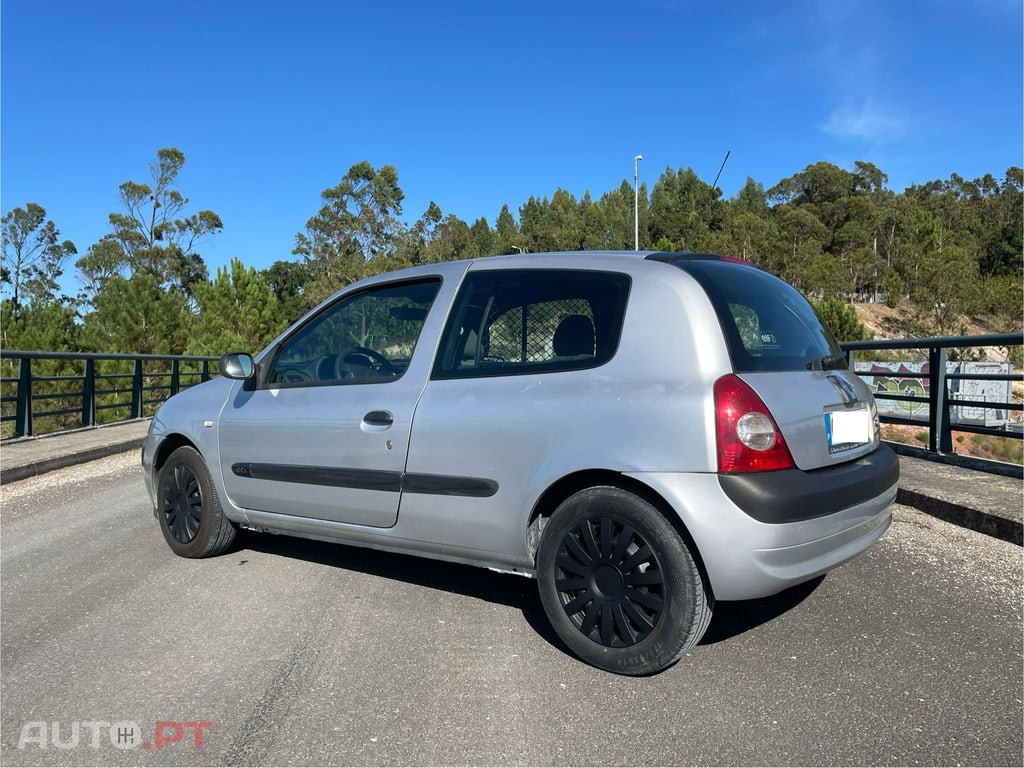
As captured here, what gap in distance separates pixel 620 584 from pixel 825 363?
132cm

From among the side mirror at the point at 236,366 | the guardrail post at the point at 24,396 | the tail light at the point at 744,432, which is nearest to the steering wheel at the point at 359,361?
the side mirror at the point at 236,366

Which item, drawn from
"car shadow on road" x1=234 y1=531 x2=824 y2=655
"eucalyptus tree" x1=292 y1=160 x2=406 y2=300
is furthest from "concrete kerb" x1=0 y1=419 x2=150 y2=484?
"eucalyptus tree" x1=292 y1=160 x2=406 y2=300

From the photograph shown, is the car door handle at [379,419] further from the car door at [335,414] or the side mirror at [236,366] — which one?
the side mirror at [236,366]

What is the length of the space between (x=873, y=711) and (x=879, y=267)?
3010 inches

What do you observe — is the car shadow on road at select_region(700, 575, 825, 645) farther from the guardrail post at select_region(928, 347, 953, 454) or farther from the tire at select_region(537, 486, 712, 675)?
the guardrail post at select_region(928, 347, 953, 454)

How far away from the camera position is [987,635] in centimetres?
324

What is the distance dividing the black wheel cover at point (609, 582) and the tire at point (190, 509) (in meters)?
2.32

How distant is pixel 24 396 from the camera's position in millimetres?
9398

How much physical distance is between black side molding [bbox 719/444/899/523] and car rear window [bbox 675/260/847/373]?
408mm

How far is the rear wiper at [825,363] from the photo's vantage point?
3.15 metres

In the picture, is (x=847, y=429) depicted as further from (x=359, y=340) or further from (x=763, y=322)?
(x=359, y=340)

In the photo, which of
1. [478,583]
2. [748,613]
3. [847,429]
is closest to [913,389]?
[748,613]

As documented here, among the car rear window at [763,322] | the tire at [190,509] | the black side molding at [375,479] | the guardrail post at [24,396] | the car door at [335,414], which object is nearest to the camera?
the car rear window at [763,322]

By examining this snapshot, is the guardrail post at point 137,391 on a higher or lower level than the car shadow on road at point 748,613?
higher
